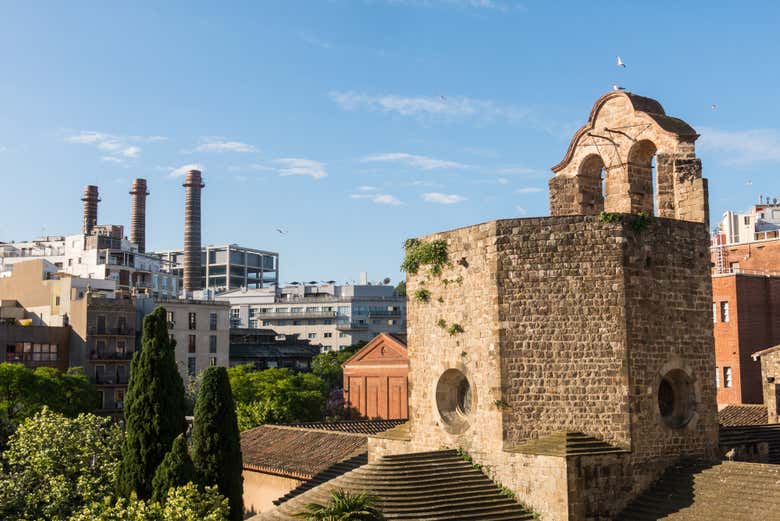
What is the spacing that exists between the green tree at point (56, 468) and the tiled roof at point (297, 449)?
5.87 meters

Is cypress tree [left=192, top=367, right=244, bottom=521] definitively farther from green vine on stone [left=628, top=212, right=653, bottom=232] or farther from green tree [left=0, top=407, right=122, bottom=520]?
green vine on stone [left=628, top=212, right=653, bottom=232]

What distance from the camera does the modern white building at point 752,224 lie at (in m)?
68.2

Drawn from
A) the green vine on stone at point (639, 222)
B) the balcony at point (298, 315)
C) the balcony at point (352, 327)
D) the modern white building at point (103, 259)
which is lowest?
the balcony at point (352, 327)

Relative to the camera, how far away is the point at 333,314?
120 meters

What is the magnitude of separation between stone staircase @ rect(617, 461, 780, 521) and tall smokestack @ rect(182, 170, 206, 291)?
276ft

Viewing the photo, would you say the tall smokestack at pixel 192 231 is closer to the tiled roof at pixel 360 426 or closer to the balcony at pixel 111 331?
the balcony at pixel 111 331

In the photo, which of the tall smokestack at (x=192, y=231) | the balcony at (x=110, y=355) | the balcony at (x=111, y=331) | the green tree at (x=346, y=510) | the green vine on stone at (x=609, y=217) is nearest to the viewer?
the green tree at (x=346, y=510)

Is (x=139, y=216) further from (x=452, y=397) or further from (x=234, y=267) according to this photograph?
(x=452, y=397)

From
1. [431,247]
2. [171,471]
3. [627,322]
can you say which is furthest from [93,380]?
[627,322]

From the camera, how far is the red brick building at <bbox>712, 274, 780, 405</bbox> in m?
46.3

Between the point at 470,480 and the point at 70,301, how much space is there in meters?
58.3

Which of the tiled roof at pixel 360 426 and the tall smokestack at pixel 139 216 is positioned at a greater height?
the tall smokestack at pixel 139 216

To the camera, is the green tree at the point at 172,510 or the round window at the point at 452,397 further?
the round window at the point at 452,397

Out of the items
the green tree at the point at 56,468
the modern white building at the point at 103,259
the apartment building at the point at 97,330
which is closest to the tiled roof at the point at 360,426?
the green tree at the point at 56,468
